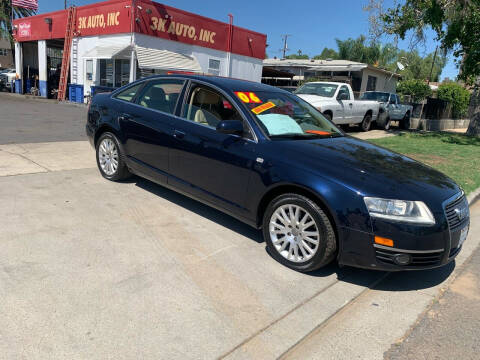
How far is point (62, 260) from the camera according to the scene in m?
3.32

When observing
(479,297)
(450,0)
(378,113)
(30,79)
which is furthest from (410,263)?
(30,79)

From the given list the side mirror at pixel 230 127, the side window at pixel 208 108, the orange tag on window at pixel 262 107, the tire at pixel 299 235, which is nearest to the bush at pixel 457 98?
the orange tag on window at pixel 262 107

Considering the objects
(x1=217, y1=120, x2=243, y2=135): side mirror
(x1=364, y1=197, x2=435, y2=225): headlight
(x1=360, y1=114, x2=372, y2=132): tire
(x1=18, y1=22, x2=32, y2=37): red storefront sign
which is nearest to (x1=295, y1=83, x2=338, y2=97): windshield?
(x1=360, y1=114, x2=372, y2=132): tire

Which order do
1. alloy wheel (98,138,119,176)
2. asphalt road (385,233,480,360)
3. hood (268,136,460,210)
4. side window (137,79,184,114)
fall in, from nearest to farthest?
asphalt road (385,233,480,360) → hood (268,136,460,210) → side window (137,79,184,114) → alloy wheel (98,138,119,176)

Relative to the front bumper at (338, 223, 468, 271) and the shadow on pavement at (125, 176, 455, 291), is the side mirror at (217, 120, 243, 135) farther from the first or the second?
the front bumper at (338, 223, 468, 271)

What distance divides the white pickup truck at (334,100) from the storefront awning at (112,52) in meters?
9.36

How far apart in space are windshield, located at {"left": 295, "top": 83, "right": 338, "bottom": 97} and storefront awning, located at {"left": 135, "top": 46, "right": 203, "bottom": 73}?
8217mm

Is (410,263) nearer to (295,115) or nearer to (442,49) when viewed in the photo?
(295,115)

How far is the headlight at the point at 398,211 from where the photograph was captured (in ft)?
10.1

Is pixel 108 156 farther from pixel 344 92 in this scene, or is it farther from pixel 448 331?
pixel 344 92

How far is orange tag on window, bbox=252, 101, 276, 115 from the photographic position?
4.06 meters

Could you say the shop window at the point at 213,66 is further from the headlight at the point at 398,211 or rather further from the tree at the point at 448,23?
the headlight at the point at 398,211

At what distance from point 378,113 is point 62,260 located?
14.6m

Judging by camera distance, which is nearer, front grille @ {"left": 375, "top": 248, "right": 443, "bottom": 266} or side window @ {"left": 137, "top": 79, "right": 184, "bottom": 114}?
front grille @ {"left": 375, "top": 248, "right": 443, "bottom": 266}
